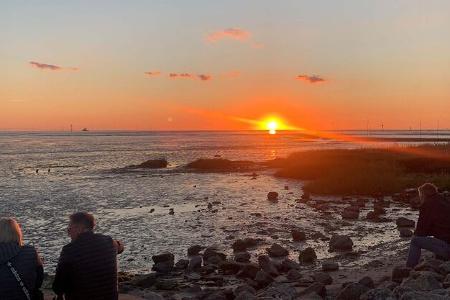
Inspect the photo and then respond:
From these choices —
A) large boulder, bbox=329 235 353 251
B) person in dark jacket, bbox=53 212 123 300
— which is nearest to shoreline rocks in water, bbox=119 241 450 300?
large boulder, bbox=329 235 353 251

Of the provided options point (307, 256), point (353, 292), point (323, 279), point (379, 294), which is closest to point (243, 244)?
point (307, 256)

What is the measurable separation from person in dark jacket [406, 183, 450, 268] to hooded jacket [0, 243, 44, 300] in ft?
26.7

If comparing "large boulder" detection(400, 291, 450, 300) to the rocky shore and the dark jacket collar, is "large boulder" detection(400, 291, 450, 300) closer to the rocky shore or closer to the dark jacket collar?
the rocky shore

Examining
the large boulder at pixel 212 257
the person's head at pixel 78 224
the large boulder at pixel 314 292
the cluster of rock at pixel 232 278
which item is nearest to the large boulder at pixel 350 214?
the cluster of rock at pixel 232 278

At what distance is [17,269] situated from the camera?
5.87m

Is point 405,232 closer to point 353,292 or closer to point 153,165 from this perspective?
point 353,292

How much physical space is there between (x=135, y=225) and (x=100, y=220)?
232 centimetres

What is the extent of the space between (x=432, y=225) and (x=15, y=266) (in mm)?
8606

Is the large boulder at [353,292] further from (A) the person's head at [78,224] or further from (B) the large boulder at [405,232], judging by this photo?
(B) the large boulder at [405,232]

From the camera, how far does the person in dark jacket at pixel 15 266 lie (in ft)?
19.0

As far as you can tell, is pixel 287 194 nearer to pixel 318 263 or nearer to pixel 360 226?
pixel 360 226

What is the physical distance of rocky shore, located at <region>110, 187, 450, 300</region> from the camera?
9.85m

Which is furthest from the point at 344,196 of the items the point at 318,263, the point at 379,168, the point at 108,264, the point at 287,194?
the point at 108,264

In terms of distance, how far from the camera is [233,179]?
153 feet
